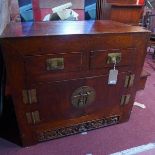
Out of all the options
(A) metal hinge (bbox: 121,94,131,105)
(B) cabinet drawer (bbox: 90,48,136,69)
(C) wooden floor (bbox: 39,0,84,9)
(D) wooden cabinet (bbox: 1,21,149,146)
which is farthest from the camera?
(C) wooden floor (bbox: 39,0,84,9)

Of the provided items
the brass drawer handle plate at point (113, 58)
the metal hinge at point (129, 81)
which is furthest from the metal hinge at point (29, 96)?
the metal hinge at point (129, 81)

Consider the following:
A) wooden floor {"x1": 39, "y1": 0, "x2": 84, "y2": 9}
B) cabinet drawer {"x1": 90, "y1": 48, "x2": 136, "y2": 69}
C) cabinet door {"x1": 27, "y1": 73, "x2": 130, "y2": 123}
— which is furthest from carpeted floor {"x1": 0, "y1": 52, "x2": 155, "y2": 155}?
wooden floor {"x1": 39, "y1": 0, "x2": 84, "y2": 9}

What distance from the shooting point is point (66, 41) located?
104 cm

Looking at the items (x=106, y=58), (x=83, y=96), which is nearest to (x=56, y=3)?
(x=106, y=58)

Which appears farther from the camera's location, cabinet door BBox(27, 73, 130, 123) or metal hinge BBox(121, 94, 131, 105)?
metal hinge BBox(121, 94, 131, 105)

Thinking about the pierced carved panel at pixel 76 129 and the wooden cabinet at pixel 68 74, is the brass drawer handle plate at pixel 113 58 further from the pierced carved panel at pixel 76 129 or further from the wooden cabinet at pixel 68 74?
the pierced carved panel at pixel 76 129

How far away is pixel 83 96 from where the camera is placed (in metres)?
1.26

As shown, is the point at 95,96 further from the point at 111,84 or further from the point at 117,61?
the point at 117,61

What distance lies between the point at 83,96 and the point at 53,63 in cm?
33

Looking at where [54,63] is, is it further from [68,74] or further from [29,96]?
[29,96]

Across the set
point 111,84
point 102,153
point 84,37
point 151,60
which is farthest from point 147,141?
point 151,60

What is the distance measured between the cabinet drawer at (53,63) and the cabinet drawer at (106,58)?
79mm

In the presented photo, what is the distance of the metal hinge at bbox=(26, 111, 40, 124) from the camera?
1.18 metres

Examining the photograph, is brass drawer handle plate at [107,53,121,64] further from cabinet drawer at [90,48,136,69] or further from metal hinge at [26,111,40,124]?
metal hinge at [26,111,40,124]
